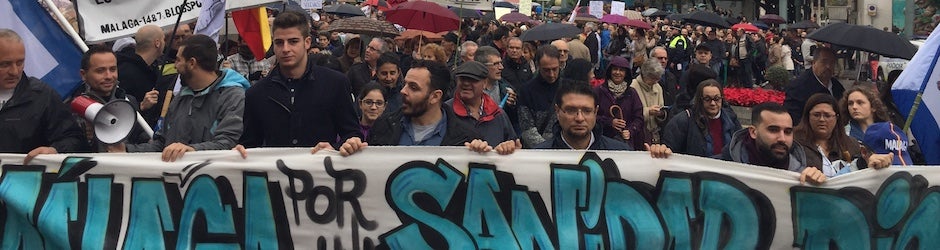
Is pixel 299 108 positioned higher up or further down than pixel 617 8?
higher up

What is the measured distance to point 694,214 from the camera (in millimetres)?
5492

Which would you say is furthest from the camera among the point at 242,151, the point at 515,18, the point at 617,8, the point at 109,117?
the point at 515,18

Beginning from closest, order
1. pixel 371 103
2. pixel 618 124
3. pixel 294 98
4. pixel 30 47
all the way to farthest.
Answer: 1. pixel 294 98
2. pixel 30 47
3. pixel 371 103
4. pixel 618 124

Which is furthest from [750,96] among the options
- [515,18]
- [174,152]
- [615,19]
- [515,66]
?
[515,18]

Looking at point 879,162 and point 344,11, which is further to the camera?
point 344,11

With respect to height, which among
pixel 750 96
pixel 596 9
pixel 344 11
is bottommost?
pixel 596 9

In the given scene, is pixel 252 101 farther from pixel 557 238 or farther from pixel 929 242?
pixel 929 242

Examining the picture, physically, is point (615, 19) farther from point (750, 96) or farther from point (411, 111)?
point (411, 111)

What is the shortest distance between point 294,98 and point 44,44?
181 cm

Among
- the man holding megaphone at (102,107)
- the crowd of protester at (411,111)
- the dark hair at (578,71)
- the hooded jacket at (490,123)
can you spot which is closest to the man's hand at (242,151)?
the crowd of protester at (411,111)

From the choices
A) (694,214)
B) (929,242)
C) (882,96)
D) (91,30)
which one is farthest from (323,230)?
(882,96)

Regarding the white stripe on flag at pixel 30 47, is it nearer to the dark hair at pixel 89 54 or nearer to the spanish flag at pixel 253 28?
the dark hair at pixel 89 54

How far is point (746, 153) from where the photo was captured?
Answer: 6.04m

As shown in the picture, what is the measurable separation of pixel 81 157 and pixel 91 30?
2604 mm
